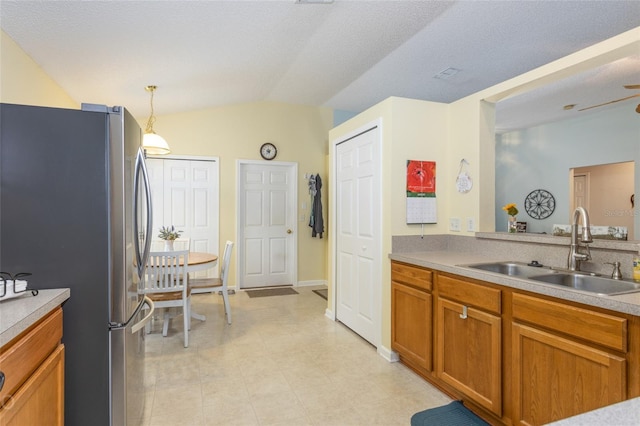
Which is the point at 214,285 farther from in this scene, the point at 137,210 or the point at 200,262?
the point at 137,210

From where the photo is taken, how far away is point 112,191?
163cm

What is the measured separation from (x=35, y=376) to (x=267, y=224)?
4377mm

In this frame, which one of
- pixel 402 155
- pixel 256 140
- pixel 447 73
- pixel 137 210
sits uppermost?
pixel 447 73

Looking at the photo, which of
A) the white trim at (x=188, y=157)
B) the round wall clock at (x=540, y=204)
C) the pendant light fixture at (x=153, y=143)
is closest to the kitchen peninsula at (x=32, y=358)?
the pendant light fixture at (x=153, y=143)

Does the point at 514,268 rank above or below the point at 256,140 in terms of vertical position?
below

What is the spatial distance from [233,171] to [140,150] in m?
3.42

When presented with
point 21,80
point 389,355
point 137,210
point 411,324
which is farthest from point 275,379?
point 21,80

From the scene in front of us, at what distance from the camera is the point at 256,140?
5469mm

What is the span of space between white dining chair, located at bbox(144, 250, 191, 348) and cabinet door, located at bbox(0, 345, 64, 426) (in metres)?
1.58

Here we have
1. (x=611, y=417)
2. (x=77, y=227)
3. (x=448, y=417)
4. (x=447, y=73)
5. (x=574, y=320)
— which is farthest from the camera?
(x=447, y=73)

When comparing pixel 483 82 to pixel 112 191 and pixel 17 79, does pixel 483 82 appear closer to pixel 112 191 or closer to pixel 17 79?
pixel 112 191

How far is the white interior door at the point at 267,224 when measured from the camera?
5.45m

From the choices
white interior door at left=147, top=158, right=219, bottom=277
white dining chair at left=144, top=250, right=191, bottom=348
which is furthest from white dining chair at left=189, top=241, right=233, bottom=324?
white interior door at left=147, top=158, right=219, bottom=277

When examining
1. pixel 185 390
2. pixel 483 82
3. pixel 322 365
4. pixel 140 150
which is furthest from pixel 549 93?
pixel 185 390
